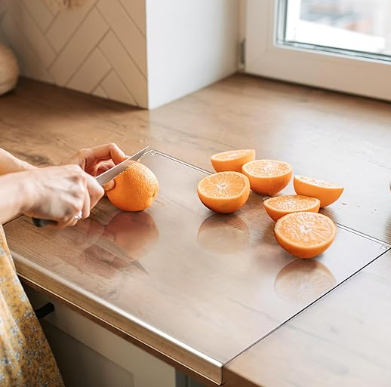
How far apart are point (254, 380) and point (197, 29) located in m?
1.05

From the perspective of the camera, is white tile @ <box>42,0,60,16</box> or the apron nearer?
the apron

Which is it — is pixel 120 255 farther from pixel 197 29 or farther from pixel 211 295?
pixel 197 29

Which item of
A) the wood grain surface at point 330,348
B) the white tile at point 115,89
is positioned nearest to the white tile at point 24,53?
the white tile at point 115,89

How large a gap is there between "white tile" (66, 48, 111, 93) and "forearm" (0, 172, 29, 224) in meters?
0.79

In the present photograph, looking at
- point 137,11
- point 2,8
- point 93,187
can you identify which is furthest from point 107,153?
point 2,8

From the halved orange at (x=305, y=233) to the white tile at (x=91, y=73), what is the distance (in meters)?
0.78

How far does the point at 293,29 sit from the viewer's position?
167cm

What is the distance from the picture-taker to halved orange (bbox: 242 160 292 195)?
3.60ft

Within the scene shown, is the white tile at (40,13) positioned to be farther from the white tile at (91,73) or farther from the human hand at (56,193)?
the human hand at (56,193)

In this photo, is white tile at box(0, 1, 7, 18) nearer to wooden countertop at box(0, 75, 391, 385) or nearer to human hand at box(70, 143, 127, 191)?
wooden countertop at box(0, 75, 391, 385)

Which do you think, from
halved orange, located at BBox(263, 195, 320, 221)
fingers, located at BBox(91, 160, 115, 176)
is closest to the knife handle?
fingers, located at BBox(91, 160, 115, 176)

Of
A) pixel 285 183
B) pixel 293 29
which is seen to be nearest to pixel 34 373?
pixel 285 183

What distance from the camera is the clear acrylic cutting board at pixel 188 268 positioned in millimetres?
835

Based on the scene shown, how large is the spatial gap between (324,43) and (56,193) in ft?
3.14
